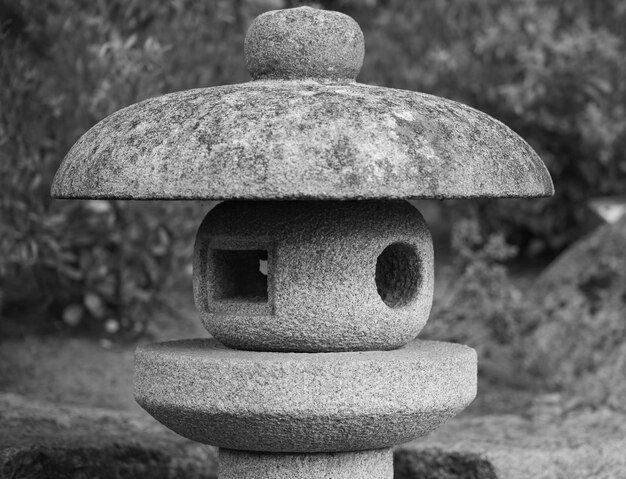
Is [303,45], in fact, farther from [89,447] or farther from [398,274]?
[89,447]

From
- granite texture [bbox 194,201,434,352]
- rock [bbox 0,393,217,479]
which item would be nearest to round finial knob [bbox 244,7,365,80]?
granite texture [bbox 194,201,434,352]

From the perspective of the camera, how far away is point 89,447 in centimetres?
501

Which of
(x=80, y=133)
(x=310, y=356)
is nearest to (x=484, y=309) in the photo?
(x=80, y=133)

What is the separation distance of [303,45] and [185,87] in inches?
127

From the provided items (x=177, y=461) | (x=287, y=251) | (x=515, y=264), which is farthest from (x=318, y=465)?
(x=515, y=264)

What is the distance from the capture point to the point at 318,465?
12.8ft

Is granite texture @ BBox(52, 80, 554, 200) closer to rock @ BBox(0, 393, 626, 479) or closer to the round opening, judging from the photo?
the round opening

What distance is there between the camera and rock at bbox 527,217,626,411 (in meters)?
6.61

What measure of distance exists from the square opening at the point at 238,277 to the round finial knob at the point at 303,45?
26.9 inches

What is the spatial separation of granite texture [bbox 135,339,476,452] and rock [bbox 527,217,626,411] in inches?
113

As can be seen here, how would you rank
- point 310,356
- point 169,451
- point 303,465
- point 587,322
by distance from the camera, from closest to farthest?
1. point 310,356
2. point 303,465
3. point 169,451
4. point 587,322

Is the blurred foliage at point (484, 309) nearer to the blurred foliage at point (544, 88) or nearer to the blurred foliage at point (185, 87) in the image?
the blurred foliage at point (185, 87)

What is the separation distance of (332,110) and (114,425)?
254 cm

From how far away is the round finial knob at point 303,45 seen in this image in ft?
13.1
